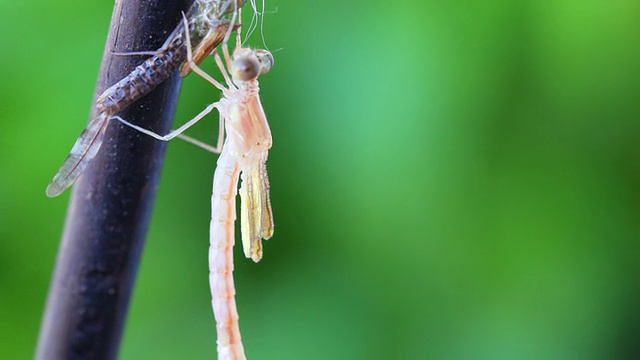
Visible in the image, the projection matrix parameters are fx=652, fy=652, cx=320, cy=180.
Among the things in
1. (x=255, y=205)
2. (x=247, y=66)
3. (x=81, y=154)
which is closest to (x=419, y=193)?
(x=255, y=205)

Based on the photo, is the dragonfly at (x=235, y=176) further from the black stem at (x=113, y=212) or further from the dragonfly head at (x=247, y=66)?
the black stem at (x=113, y=212)

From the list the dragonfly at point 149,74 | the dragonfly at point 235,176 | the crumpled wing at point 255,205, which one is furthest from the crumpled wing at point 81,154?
the crumpled wing at point 255,205

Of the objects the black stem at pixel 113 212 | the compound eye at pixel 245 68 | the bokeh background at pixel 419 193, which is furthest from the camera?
the bokeh background at pixel 419 193

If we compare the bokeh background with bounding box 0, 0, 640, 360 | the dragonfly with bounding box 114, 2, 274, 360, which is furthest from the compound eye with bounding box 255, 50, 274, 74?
the bokeh background with bounding box 0, 0, 640, 360

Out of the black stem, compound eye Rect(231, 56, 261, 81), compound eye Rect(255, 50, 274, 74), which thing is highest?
compound eye Rect(255, 50, 274, 74)

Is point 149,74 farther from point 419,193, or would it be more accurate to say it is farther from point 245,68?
point 419,193

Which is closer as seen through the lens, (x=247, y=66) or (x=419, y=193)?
(x=247, y=66)

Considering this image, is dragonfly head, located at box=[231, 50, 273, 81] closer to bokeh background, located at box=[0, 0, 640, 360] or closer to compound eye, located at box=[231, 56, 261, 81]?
compound eye, located at box=[231, 56, 261, 81]
